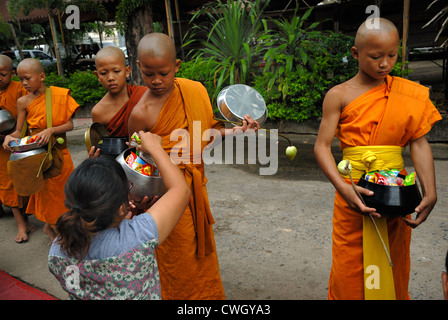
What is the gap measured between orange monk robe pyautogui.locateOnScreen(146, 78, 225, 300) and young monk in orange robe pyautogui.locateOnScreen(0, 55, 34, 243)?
7.50 ft

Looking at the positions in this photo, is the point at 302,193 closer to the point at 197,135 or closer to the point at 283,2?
the point at 197,135

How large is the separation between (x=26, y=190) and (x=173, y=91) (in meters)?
1.78

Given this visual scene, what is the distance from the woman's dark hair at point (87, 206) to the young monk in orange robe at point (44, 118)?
7.47 ft

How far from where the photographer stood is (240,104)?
2279 mm

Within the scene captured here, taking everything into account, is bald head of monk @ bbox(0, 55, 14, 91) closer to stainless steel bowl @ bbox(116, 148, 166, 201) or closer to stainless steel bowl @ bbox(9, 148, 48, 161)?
stainless steel bowl @ bbox(9, 148, 48, 161)

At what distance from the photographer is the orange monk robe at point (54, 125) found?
3.53 m

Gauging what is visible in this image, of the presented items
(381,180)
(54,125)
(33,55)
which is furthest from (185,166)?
(33,55)

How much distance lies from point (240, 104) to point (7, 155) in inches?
122

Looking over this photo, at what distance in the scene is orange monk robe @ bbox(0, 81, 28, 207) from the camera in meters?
4.05

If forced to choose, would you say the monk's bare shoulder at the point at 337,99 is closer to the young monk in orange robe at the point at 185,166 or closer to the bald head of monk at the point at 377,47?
the bald head of monk at the point at 377,47

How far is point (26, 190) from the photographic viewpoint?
326 cm

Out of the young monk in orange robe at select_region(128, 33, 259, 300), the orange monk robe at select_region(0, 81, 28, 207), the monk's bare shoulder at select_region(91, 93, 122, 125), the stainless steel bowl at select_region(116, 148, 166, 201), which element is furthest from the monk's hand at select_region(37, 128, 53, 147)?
the stainless steel bowl at select_region(116, 148, 166, 201)

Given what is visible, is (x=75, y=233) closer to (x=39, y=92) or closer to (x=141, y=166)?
(x=141, y=166)

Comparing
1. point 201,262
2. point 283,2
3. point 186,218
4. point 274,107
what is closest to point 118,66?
point 186,218
